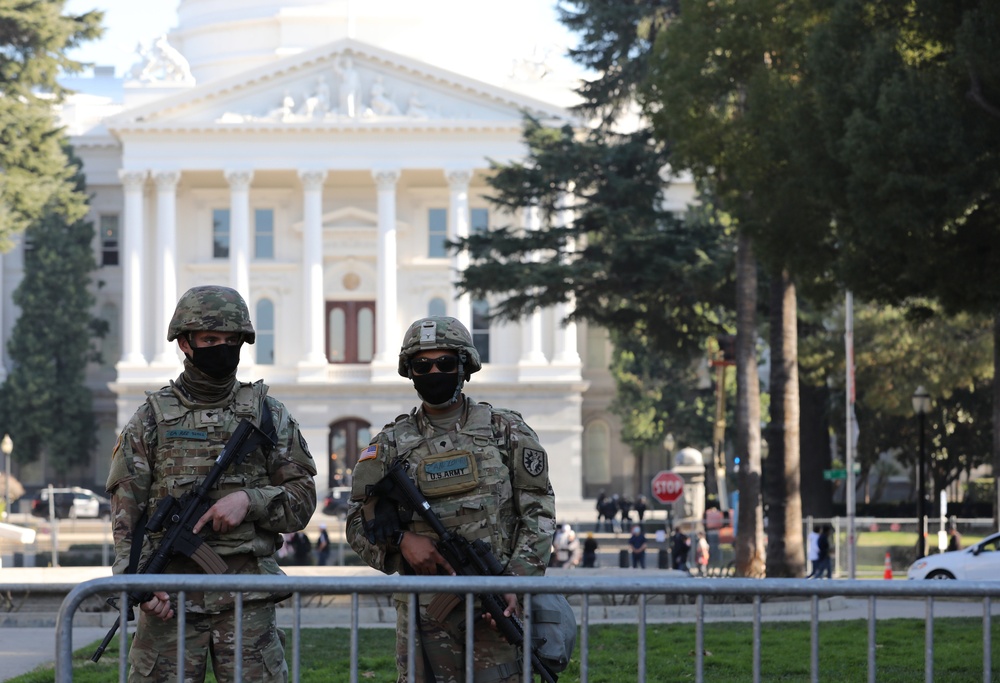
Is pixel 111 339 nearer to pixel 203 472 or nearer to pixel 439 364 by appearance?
pixel 203 472

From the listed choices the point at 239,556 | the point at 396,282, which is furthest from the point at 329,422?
the point at 239,556

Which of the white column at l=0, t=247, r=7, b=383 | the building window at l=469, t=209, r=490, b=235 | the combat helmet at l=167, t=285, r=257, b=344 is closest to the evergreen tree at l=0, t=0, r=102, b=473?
the white column at l=0, t=247, r=7, b=383

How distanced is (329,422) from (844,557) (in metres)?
30.9

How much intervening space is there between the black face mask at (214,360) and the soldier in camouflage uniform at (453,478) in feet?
2.16

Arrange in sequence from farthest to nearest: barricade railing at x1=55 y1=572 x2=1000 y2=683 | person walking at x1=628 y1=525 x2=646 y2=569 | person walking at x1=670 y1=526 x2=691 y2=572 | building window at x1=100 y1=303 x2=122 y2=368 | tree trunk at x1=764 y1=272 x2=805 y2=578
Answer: building window at x1=100 y1=303 x2=122 y2=368 → person walking at x1=628 y1=525 x2=646 y2=569 → person walking at x1=670 y1=526 x2=691 y2=572 → tree trunk at x1=764 y1=272 x2=805 y2=578 → barricade railing at x1=55 y1=572 x2=1000 y2=683

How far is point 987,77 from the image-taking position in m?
17.3

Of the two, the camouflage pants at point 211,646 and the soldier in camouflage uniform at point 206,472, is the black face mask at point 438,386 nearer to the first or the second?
the soldier in camouflage uniform at point 206,472

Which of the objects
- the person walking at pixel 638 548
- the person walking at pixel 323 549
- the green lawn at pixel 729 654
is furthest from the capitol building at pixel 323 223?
the green lawn at pixel 729 654

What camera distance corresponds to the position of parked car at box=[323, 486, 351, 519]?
5512 centimetres

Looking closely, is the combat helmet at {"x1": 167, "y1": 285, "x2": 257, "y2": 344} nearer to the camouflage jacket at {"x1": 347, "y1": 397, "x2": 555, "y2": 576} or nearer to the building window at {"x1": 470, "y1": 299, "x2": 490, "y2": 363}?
the camouflage jacket at {"x1": 347, "y1": 397, "x2": 555, "y2": 576}

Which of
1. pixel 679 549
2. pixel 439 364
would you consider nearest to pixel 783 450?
pixel 679 549

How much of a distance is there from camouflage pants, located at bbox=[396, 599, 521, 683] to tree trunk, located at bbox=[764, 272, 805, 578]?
65.4ft

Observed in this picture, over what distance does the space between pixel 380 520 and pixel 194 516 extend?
713 millimetres

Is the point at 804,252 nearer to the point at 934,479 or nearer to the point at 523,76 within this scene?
the point at 934,479
